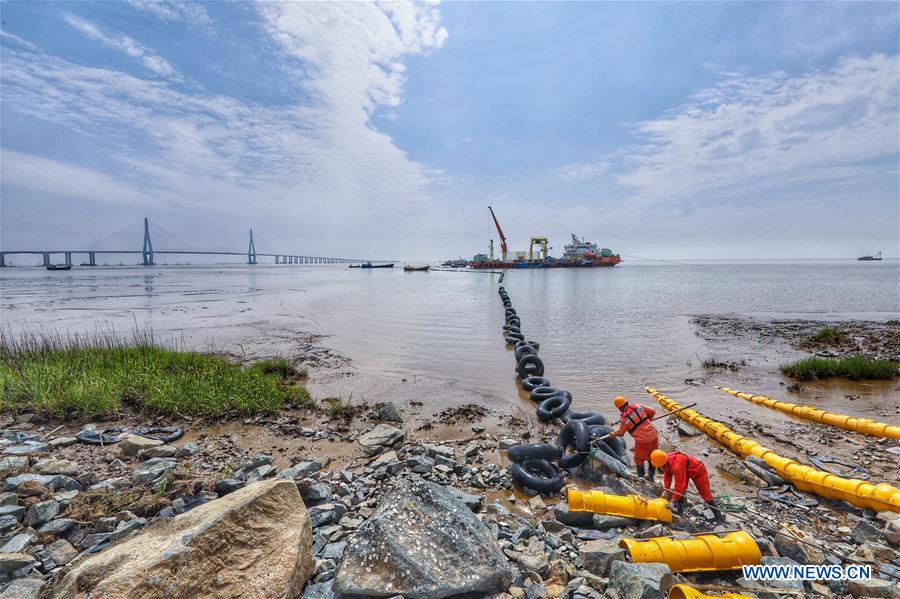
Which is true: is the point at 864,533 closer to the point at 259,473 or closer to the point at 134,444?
the point at 259,473

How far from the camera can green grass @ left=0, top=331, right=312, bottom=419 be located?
619cm

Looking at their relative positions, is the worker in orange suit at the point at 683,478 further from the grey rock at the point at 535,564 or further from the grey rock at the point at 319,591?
the grey rock at the point at 319,591

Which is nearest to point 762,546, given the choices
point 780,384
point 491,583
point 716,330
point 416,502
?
point 491,583

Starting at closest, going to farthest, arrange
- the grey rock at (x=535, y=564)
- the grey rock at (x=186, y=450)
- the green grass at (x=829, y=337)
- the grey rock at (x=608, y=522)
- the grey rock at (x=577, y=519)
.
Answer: the grey rock at (x=535, y=564)
the grey rock at (x=608, y=522)
the grey rock at (x=577, y=519)
the grey rock at (x=186, y=450)
the green grass at (x=829, y=337)

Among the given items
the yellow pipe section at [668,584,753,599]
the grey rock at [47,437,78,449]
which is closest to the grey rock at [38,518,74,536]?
the grey rock at [47,437,78,449]

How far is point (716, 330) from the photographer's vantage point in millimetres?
16438

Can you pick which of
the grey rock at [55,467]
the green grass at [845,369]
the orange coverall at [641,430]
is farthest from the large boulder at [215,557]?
the green grass at [845,369]

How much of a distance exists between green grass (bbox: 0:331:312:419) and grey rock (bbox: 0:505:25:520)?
9.47 ft

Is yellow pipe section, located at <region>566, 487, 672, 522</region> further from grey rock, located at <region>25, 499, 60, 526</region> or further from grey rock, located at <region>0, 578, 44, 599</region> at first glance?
grey rock, located at <region>25, 499, 60, 526</region>

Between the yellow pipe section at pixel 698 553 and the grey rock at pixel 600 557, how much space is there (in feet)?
0.60

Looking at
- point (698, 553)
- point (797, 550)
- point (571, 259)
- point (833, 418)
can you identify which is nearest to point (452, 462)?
point (698, 553)

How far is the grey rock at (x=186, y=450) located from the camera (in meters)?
5.01

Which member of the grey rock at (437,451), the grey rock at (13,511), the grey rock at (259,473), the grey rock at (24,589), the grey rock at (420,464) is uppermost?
the grey rock at (13,511)

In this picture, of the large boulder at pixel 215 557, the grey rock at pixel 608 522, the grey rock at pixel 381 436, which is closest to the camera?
the large boulder at pixel 215 557
